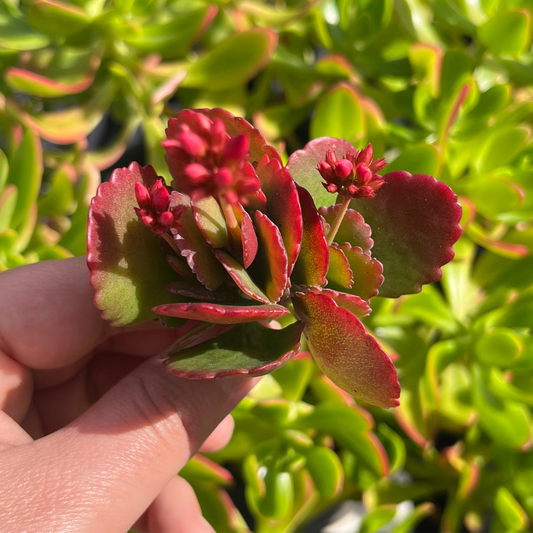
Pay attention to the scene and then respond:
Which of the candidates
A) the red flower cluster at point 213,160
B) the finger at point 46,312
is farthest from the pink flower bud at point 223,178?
the finger at point 46,312

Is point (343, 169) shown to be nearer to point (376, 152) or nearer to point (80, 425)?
point (80, 425)

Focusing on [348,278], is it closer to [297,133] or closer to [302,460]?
[302,460]

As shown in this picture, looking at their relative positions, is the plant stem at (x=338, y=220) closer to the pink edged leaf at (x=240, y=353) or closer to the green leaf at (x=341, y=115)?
the pink edged leaf at (x=240, y=353)

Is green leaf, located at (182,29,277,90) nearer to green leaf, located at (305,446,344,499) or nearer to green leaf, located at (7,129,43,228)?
green leaf, located at (7,129,43,228)

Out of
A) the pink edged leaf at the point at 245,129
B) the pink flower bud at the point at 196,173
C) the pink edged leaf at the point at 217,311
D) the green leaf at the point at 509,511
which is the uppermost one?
the pink flower bud at the point at 196,173

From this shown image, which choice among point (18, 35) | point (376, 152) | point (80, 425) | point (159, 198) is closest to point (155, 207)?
point (159, 198)

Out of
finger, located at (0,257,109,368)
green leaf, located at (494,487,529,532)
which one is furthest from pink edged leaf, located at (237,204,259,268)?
green leaf, located at (494,487,529,532)
